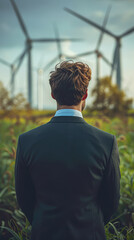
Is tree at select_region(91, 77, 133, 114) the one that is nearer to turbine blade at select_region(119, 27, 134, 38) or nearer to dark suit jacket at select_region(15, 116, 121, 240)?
turbine blade at select_region(119, 27, 134, 38)

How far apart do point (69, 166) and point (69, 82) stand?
0.63 m

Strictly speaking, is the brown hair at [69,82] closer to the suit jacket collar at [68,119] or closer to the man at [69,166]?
the man at [69,166]

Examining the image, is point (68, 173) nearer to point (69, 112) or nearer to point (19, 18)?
point (69, 112)

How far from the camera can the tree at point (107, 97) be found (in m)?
9.69

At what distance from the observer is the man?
5.52ft

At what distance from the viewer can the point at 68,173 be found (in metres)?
1.68

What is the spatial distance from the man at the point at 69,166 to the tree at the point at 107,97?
7.88 m

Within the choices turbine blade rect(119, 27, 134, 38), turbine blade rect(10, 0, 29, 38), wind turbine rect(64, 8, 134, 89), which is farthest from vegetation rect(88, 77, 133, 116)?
turbine blade rect(10, 0, 29, 38)

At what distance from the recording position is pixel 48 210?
5.57ft

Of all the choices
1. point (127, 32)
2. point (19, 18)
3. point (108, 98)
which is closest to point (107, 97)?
point (108, 98)

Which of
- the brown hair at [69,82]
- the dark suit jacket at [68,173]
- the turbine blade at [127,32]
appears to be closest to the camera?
the dark suit jacket at [68,173]

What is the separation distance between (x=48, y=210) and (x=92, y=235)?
37 centimetres

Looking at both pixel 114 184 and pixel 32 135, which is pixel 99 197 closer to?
pixel 114 184

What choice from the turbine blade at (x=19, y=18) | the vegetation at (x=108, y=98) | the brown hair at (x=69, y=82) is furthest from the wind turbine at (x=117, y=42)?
the brown hair at (x=69, y=82)
